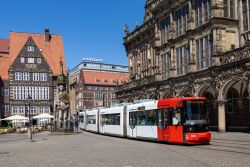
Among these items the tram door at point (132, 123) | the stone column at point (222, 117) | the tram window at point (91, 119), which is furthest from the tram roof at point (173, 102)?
the tram window at point (91, 119)

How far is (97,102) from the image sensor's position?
99.3m

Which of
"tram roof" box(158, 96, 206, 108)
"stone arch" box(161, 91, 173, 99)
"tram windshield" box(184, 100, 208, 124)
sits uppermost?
"stone arch" box(161, 91, 173, 99)

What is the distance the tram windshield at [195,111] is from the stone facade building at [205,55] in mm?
7220

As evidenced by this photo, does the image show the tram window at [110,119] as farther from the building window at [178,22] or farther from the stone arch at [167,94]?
the building window at [178,22]

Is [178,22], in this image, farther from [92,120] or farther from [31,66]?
[31,66]

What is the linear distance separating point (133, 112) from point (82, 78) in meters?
72.0

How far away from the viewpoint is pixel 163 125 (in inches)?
912

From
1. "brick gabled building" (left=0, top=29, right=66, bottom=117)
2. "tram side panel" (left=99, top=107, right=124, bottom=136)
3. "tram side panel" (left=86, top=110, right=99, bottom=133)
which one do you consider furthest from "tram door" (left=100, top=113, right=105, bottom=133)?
"brick gabled building" (left=0, top=29, right=66, bottom=117)

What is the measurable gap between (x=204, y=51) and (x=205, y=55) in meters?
0.38

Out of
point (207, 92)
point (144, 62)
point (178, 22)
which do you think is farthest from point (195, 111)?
point (144, 62)

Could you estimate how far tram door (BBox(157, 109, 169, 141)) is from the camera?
2286 centimetres

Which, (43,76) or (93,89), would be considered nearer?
(43,76)

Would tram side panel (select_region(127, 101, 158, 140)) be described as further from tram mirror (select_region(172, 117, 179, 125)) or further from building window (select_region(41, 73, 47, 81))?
building window (select_region(41, 73, 47, 81))

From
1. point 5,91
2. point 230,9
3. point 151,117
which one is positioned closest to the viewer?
point 151,117
